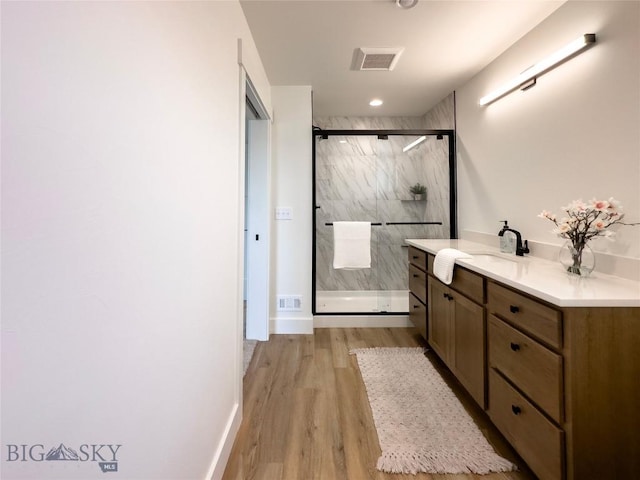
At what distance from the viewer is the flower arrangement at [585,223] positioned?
4.35 ft

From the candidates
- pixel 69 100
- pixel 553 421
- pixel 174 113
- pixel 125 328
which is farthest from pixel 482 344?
pixel 69 100

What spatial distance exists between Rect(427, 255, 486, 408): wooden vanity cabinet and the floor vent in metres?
1.24

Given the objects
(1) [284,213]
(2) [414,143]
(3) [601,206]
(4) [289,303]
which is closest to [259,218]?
(1) [284,213]

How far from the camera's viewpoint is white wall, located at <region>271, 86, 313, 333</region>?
284 cm

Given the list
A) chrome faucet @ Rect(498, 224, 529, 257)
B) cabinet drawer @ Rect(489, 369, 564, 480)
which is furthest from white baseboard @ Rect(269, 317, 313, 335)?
chrome faucet @ Rect(498, 224, 529, 257)

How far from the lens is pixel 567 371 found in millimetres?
1007

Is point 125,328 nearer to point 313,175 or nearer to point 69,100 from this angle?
point 69,100

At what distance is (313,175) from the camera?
2.95 meters

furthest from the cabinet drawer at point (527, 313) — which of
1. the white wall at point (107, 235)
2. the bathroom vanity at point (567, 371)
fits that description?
the white wall at point (107, 235)

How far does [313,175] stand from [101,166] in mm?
2448

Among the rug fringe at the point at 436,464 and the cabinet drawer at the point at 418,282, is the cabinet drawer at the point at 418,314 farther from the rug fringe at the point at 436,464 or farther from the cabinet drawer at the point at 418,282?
the rug fringe at the point at 436,464

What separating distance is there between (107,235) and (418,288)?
93.7 inches

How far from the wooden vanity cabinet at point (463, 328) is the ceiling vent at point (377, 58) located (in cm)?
162

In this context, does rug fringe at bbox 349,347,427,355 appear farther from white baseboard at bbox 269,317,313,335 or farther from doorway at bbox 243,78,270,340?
doorway at bbox 243,78,270,340
